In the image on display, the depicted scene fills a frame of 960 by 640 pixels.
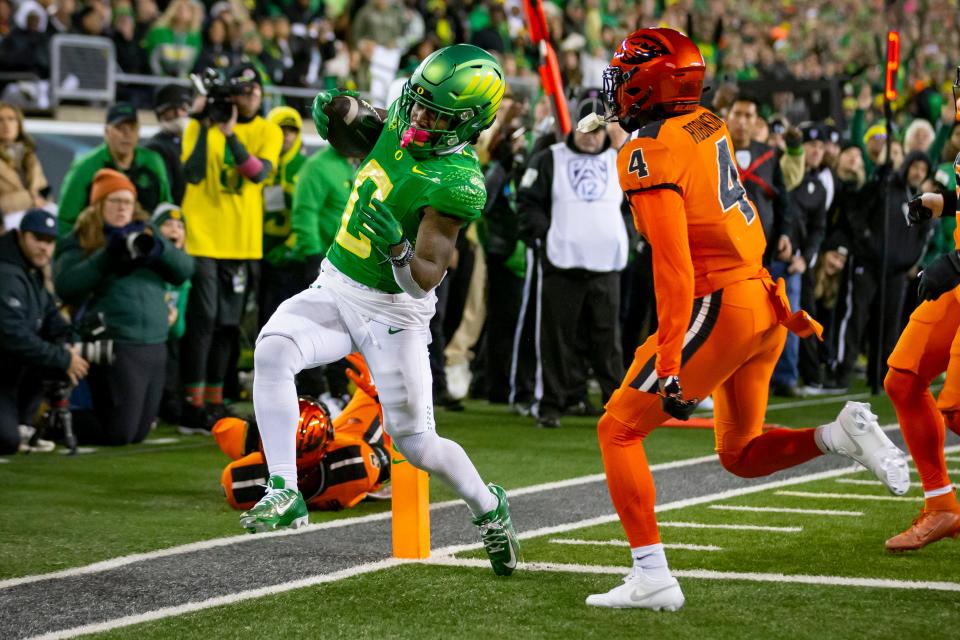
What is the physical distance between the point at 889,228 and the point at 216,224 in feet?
19.2

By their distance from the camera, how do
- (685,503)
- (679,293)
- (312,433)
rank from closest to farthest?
(679,293), (312,433), (685,503)

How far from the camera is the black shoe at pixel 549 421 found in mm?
10258

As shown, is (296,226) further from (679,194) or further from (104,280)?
(679,194)

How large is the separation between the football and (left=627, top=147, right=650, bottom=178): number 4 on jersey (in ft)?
4.14

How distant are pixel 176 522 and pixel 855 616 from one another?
10.2ft

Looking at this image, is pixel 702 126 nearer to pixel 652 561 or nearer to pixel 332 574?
pixel 652 561

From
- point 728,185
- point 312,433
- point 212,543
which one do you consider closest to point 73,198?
point 312,433

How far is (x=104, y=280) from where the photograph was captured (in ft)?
30.4

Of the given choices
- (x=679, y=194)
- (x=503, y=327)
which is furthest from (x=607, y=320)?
(x=679, y=194)

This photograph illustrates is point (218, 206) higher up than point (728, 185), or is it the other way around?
point (728, 185)

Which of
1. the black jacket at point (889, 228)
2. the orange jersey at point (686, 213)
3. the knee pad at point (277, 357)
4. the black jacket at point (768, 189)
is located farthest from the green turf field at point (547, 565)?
the black jacket at point (889, 228)

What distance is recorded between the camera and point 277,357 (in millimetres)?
5145

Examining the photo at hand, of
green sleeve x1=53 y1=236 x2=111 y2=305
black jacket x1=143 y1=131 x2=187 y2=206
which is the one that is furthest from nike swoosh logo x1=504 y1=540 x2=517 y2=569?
black jacket x1=143 y1=131 x2=187 y2=206

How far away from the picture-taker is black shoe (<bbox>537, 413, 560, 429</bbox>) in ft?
33.7
